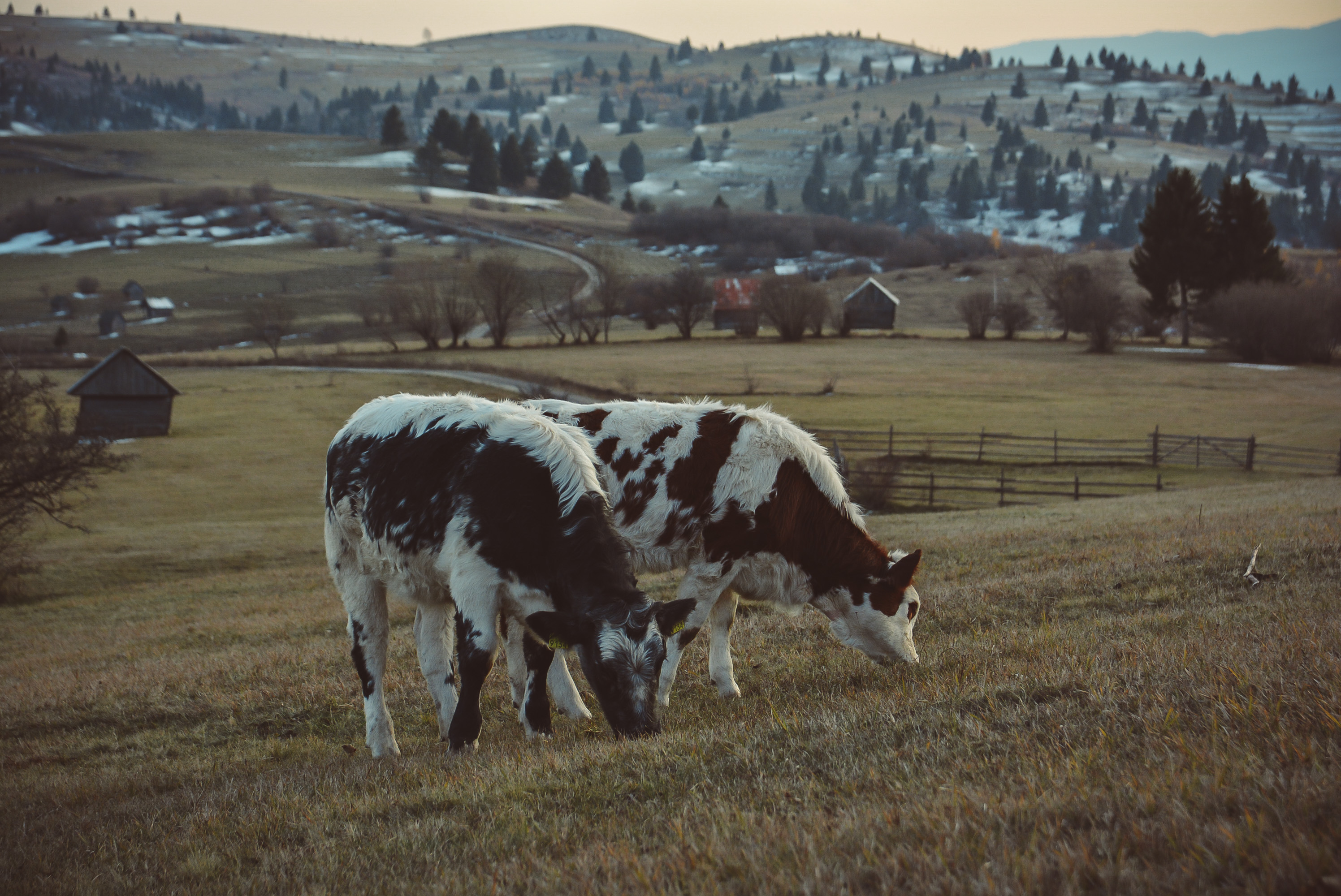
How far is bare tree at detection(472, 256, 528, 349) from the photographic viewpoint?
284ft

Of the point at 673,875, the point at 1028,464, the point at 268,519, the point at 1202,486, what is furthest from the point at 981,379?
the point at 673,875

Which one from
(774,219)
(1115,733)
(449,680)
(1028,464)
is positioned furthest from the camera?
(774,219)

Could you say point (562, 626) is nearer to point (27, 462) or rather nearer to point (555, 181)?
point (27, 462)

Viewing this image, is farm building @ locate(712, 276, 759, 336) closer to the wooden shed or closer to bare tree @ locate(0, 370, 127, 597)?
the wooden shed

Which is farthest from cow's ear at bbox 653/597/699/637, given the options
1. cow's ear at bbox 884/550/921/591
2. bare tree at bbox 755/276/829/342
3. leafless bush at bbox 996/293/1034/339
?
leafless bush at bbox 996/293/1034/339

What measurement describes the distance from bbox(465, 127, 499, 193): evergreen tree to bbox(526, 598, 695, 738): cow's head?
648ft

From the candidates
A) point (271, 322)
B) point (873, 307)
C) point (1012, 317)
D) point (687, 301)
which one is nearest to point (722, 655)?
point (687, 301)

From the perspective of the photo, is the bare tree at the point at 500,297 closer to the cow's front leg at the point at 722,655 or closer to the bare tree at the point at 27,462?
the bare tree at the point at 27,462

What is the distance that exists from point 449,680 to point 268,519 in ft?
104

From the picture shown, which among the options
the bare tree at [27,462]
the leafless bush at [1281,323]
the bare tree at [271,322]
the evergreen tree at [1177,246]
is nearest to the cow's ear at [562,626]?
the bare tree at [27,462]

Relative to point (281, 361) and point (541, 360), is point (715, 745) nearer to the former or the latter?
point (541, 360)

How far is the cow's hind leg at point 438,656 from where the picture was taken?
711 cm

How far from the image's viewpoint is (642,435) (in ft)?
26.6

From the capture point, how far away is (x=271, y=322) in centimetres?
9419
